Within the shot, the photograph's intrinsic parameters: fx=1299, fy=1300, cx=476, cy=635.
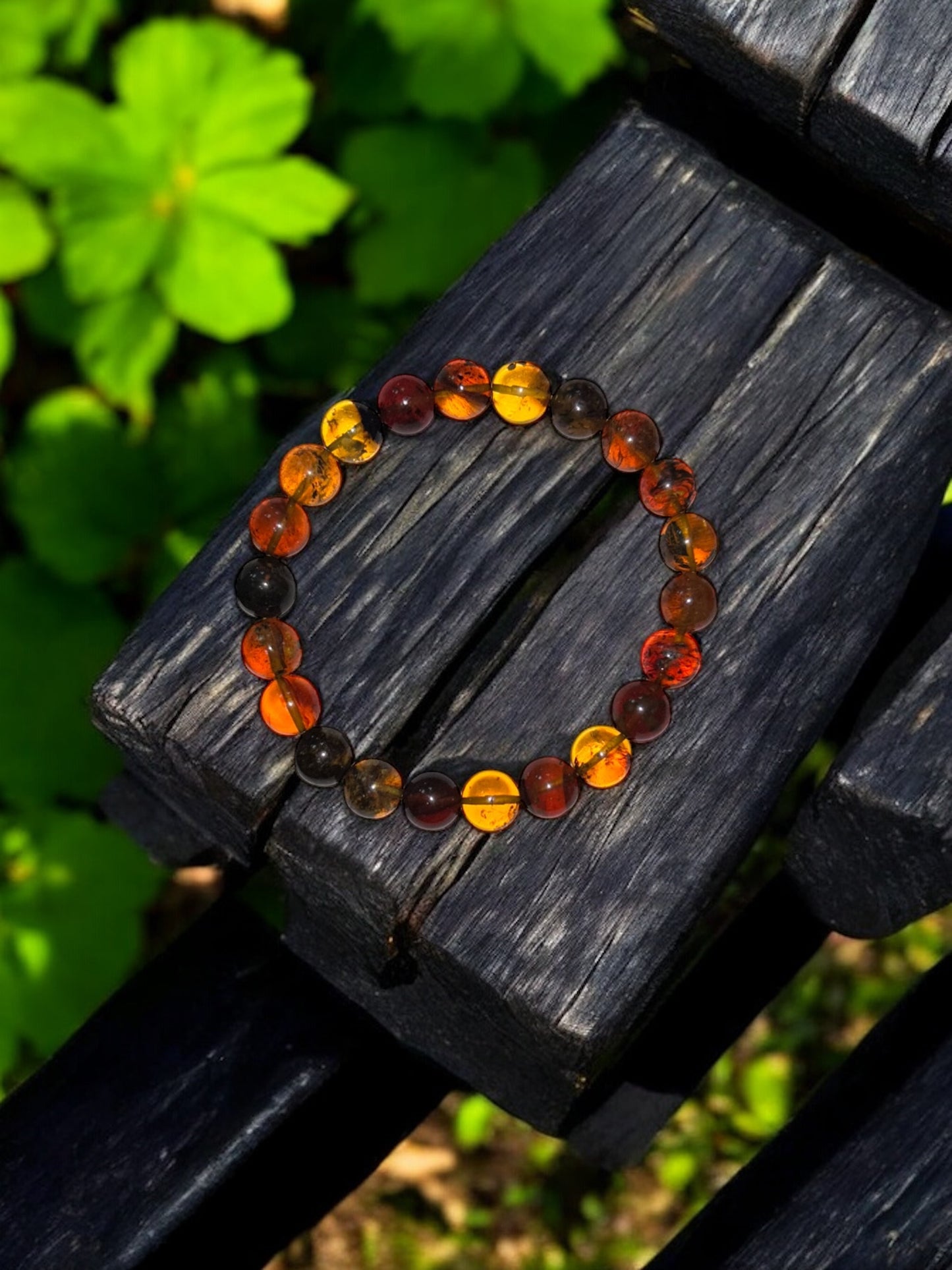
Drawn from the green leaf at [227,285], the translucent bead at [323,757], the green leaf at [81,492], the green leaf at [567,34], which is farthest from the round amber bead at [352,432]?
the green leaf at [81,492]

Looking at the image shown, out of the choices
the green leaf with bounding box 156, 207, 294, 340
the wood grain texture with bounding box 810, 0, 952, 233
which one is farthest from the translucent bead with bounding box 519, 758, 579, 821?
the green leaf with bounding box 156, 207, 294, 340

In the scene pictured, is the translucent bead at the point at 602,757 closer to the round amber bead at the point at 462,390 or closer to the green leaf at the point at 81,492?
the round amber bead at the point at 462,390

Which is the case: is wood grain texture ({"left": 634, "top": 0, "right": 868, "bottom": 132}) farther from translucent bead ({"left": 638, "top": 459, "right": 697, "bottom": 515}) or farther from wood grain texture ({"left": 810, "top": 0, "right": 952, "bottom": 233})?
translucent bead ({"left": 638, "top": 459, "right": 697, "bottom": 515})

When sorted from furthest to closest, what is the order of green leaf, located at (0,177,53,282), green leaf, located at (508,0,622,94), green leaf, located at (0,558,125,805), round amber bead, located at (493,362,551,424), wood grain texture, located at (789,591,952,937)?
green leaf, located at (0,558,125,805), green leaf, located at (0,177,53,282), green leaf, located at (508,0,622,94), round amber bead, located at (493,362,551,424), wood grain texture, located at (789,591,952,937)

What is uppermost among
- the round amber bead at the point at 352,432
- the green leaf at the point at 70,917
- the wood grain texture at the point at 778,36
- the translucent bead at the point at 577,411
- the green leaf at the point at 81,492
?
the wood grain texture at the point at 778,36

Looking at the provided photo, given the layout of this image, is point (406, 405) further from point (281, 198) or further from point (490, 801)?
point (281, 198)
